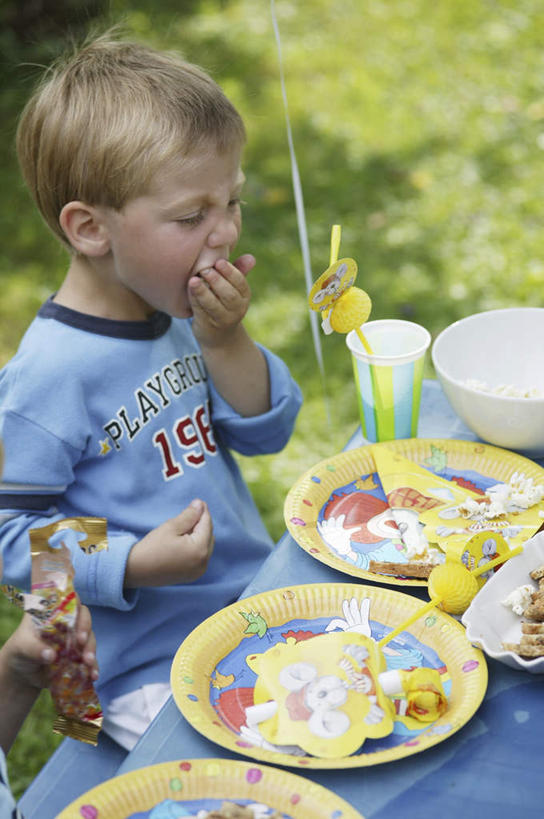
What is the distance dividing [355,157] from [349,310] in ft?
9.02

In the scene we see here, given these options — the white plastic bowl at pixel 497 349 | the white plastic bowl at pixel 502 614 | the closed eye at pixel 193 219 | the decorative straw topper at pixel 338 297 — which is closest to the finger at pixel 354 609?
the white plastic bowl at pixel 502 614

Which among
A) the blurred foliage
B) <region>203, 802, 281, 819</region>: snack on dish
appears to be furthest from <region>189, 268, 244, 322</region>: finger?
the blurred foliage

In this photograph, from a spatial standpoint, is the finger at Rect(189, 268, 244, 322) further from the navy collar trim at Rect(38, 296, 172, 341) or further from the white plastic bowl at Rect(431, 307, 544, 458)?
the white plastic bowl at Rect(431, 307, 544, 458)

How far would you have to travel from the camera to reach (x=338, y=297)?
1229 mm

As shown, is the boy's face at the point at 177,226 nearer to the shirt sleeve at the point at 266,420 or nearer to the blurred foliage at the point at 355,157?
the shirt sleeve at the point at 266,420

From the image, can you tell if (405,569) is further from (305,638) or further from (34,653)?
(34,653)

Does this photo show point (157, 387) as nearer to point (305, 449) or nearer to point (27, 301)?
point (305, 449)

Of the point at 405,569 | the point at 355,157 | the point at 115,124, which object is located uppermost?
the point at 115,124

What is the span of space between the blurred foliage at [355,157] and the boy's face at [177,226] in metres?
1.26

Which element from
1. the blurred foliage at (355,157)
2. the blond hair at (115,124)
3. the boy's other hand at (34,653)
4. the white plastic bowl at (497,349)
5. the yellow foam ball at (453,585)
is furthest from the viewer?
the blurred foliage at (355,157)

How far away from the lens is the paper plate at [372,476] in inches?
47.1

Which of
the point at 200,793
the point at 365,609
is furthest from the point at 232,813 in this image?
the point at 365,609

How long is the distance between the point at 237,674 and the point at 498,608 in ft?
0.97

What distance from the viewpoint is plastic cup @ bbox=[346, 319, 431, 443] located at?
4.47ft
